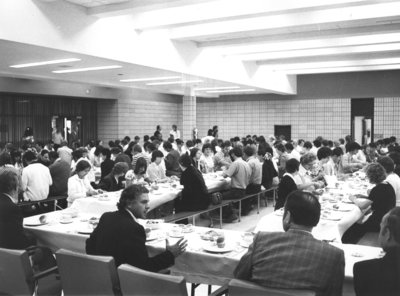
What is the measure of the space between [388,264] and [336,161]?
650 centimetres

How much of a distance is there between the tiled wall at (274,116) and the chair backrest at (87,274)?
1499 cm

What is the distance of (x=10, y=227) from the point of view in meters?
3.57

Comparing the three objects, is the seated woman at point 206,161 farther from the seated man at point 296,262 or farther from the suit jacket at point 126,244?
the seated man at point 296,262

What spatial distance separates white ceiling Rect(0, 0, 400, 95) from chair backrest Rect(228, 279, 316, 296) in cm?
471

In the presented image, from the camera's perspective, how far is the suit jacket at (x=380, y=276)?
229 centimetres

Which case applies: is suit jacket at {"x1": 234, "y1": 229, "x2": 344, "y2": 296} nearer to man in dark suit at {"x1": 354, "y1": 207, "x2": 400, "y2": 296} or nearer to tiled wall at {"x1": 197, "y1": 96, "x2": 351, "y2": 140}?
man in dark suit at {"x1": 354, "y1": 207, "x2": 400, "y2": 296}

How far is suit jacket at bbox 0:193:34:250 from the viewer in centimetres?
355

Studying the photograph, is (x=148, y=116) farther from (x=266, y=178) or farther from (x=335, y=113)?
(x=266, y=178)

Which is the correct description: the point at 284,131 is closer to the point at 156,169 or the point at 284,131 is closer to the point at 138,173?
the point at 156,169

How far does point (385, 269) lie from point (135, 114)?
15328 millimetres

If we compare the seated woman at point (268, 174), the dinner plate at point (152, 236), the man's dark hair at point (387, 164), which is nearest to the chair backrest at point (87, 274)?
the dinner plate at point (152, 236)

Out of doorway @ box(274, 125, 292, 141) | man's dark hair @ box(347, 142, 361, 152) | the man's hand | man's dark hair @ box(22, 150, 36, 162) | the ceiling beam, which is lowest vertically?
the man's hand

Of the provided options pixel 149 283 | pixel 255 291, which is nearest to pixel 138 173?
pixel 149 283

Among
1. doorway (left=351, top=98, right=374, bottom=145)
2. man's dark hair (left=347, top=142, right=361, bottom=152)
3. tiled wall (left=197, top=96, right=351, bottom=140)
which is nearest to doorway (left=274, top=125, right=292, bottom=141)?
tiled wall (left=197, top=96, right=351, bottom=140)
